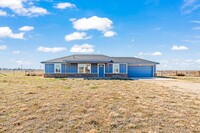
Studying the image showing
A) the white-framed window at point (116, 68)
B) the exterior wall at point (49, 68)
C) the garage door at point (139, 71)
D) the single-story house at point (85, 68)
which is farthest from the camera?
the garage door at point (139, 71)

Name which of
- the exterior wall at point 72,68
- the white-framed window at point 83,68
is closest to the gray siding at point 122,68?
the white-framed window at point 83,68

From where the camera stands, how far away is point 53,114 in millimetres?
8898

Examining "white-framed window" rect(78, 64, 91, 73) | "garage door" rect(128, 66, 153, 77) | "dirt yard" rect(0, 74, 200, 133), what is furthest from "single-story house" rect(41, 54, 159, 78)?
"dirt yard" rect(0, 74, 200, 133)

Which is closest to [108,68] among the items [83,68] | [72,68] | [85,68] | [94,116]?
[85,68]

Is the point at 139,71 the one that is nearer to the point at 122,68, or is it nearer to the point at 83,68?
the point at 122,68

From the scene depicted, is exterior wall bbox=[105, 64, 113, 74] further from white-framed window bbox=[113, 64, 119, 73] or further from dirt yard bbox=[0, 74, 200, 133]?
dirt yard bbox=[0, 74, 200, 133]

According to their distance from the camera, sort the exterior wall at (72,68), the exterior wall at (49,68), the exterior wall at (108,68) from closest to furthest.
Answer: the exterior wall at (49,68) → the exterior wall at (72,68) → the exterior wall at (108,68)

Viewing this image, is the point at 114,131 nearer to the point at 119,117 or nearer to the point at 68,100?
the point at 119,117

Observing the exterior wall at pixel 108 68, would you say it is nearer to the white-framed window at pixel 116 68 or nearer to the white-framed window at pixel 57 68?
the white-framed window at pixel 116 68

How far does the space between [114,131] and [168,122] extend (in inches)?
84.3

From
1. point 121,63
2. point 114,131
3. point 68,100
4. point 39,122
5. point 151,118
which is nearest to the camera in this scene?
point 114,131

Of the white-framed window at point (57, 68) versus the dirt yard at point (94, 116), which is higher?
the white-framed window at point (57, 68)

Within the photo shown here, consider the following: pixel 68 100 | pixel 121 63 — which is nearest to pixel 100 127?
pixel 68 100

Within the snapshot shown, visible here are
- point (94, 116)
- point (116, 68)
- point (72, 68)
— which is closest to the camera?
point (94, 116)
